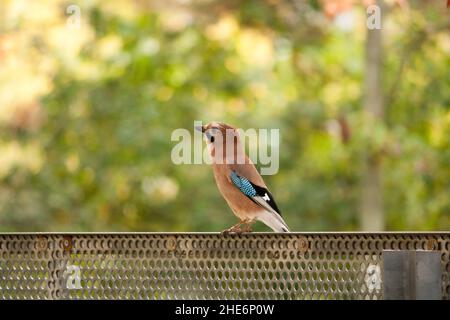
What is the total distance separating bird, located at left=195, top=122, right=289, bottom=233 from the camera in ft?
19.7

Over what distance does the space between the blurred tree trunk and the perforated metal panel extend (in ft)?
33.3

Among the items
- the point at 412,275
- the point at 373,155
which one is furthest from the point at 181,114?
the point at 412,275

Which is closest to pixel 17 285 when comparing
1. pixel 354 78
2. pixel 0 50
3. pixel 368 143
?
pixel 368 143

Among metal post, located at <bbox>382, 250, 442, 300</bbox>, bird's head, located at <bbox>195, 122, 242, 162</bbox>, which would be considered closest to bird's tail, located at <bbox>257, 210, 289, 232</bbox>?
bird's head, located at <bbox>195, 122, 242, 162</bbox>

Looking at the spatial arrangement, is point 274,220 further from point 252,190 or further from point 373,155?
point 373,155

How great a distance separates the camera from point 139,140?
14297 mm

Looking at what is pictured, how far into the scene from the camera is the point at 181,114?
14.8m

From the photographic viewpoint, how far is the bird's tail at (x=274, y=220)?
5.75 metres

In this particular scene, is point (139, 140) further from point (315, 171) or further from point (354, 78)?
point (354, 78)

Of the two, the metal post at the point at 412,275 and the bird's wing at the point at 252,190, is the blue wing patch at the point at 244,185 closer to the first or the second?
the bird's wing at the point at 252,190

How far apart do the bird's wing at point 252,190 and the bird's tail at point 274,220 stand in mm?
48

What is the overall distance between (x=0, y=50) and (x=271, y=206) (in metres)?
9.88

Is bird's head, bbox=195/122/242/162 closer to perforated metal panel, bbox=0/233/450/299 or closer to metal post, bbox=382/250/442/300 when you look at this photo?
perforated metal panel, bbox=0/233/450/299
